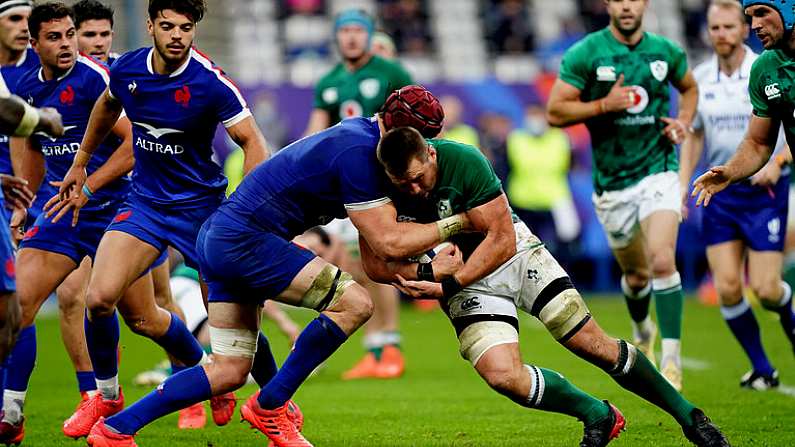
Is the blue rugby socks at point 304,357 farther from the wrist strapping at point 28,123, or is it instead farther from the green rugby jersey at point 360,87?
the green rugby jersey at point 360,87

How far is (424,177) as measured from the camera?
5.93 m

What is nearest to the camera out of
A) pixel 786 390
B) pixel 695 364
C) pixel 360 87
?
pixel 786 390

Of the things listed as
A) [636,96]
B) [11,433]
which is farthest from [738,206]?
[11,433]

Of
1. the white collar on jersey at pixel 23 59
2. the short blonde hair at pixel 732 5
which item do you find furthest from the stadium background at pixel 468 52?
the white collar on jersey at pixel 23 59

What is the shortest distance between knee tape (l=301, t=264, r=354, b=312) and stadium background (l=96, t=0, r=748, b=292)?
1269 centimetres

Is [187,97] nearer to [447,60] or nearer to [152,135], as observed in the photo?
[152,135]

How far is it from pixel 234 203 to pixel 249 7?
707 inches

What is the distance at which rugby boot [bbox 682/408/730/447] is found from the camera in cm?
639

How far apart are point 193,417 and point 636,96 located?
4145 millimetres

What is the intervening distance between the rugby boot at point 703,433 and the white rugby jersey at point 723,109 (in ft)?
12.7

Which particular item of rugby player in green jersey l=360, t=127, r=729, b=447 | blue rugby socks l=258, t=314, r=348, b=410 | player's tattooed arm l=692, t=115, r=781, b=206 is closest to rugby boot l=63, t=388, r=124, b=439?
blue rugby socks l=258, t=314, r=348, b=410

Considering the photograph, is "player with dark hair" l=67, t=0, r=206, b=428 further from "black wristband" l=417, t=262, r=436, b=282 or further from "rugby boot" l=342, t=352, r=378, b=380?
"rugby boot" l=342, t=352, r=378, b=380

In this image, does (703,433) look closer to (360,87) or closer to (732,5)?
(732,5)

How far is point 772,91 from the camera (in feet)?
22.5
